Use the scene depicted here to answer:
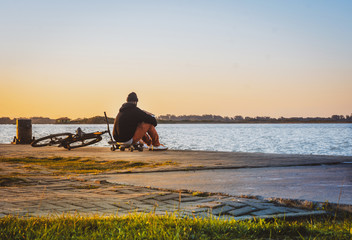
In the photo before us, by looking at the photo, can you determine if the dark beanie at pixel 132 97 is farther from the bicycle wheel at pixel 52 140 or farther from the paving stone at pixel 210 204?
the paving stone at pixel 210 204

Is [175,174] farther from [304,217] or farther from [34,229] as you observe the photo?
[34,229]

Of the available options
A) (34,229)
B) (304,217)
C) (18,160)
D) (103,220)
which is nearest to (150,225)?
(103,220)

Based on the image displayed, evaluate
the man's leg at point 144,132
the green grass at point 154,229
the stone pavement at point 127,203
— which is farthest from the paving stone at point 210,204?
the man's leg at point 144,132

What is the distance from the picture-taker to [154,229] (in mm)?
3621

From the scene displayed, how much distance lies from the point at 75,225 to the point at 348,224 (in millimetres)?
2666

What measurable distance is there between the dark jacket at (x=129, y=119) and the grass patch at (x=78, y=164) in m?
1.11

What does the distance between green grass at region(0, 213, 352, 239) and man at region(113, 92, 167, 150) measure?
25.9ft

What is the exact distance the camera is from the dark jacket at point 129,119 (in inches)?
470

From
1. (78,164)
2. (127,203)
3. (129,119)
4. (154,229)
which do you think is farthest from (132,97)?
(154,229)

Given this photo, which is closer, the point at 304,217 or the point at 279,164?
the point at 304,217

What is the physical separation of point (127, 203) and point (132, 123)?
697 centimetres

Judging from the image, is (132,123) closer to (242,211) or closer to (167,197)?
(167,197)

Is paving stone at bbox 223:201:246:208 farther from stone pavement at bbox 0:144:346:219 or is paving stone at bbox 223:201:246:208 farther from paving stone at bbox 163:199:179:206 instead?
paving stone at bbox 163:199:179:206

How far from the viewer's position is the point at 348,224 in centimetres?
418
